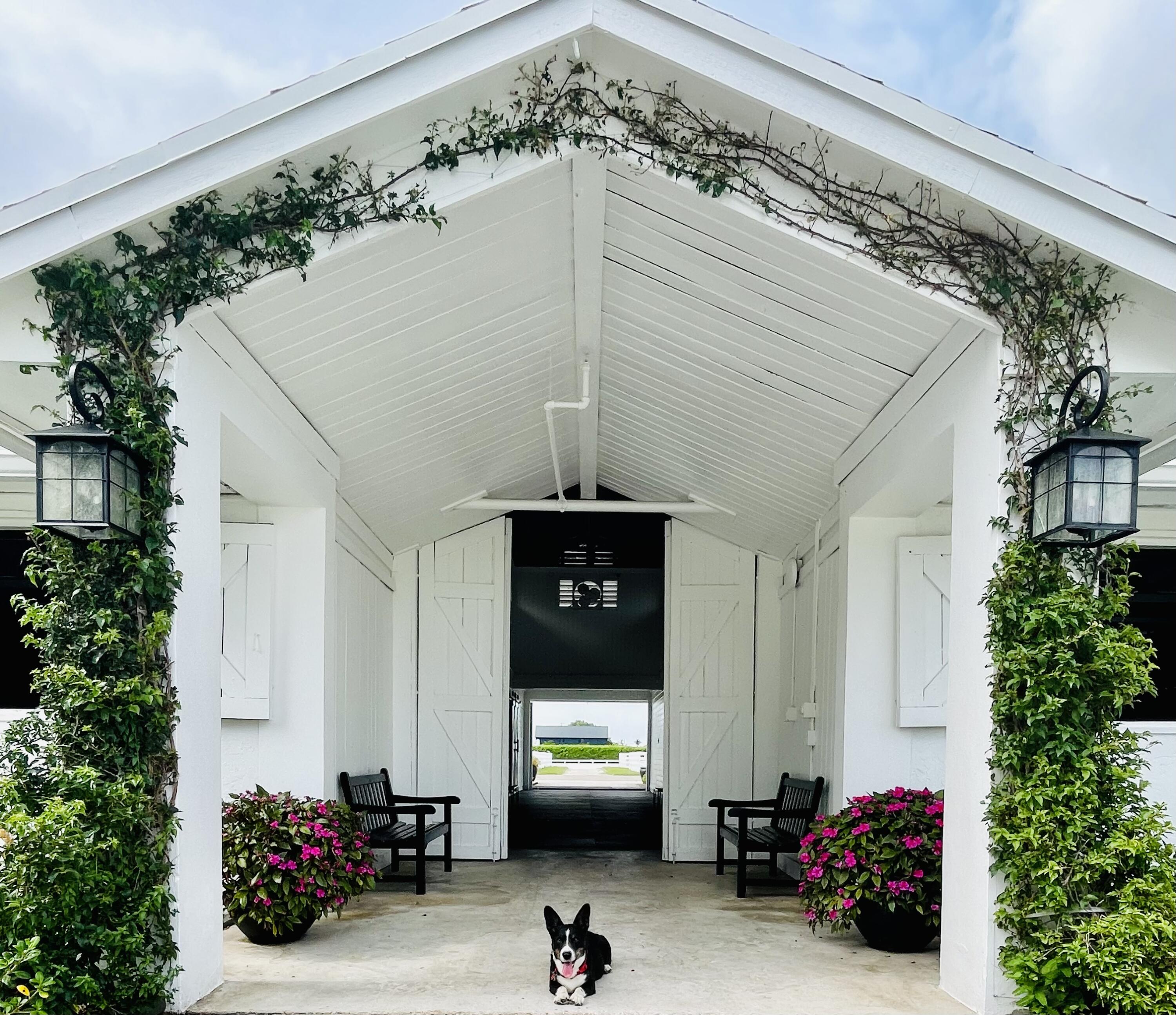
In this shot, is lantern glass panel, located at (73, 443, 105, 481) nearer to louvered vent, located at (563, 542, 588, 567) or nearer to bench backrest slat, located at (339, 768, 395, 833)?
bench backrest slat, located at (339, 768, 395, 833)

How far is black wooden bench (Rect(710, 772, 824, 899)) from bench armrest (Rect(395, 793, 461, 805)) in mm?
2003

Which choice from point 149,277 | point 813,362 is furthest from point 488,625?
point 149,277

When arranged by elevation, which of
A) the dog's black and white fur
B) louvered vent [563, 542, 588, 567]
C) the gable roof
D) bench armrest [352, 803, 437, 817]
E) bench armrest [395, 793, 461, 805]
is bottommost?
bench armrest [395, 793, 461, 805]

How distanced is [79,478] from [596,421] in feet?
15.4

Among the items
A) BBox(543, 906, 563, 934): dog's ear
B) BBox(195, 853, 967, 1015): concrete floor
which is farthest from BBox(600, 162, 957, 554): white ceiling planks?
BBox(543, 906, 563, 934): dog's ear

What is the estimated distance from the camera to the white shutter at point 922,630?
6699 mm

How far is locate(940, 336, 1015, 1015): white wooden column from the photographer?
13.9 feet

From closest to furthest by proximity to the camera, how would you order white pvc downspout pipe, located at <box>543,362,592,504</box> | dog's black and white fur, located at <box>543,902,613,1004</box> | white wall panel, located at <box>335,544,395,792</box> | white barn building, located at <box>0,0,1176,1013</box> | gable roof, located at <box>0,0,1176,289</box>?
gable roof, located at <box>0,0,1176,289</box> < white barn building, located at <box>0,0,1176,1013</box> < dog's black and white fur, located at <box>543,902,613,1004</box> < white pvc downspout pipe, located at <box>543,362,592,504</box> < white wall panel, located at <box>335,544,395,792</box>

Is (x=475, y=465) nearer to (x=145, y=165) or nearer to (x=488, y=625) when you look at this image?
(x=488, y=625)

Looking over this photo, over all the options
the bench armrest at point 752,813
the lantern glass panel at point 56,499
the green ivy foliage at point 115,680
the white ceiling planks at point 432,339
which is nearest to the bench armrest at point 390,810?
the white ceiling planks at point 432,339

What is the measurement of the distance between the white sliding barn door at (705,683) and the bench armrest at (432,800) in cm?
194

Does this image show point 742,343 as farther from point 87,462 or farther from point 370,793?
point 370,793

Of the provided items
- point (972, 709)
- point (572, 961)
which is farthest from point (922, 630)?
point (572, 961)

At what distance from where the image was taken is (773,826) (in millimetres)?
8680
